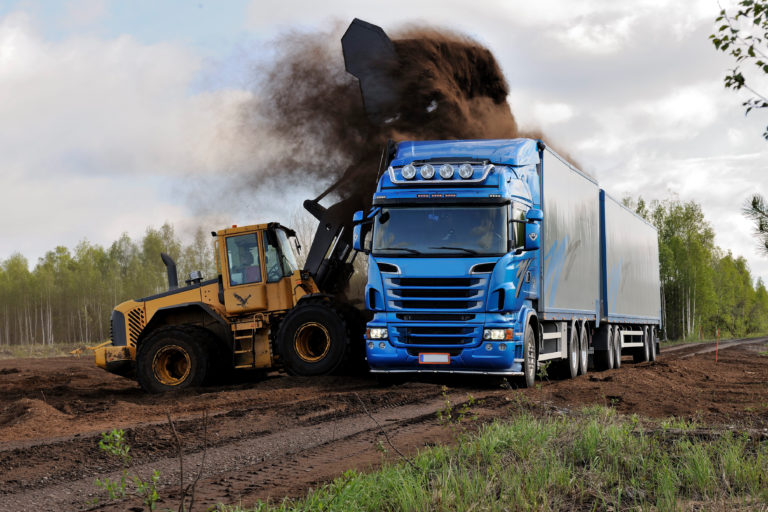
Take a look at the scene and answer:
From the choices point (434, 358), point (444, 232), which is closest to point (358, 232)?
point (444, 232)

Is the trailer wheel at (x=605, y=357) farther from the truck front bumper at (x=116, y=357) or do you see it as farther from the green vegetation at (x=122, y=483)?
the green vegetation at (x=122, y=483)

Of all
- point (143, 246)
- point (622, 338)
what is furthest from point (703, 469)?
point (143, 246)

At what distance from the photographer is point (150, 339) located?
51.5 ft

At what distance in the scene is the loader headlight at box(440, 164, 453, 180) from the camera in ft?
42.8

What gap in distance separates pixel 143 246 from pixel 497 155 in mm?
71956

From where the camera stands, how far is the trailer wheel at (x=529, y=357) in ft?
42.4

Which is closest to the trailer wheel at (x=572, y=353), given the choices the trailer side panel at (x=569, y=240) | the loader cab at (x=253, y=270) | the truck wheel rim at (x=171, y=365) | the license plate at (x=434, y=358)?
the trailer side panel at (x=569, y=240)

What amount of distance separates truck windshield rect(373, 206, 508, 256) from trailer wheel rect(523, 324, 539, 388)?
1494 millimetres

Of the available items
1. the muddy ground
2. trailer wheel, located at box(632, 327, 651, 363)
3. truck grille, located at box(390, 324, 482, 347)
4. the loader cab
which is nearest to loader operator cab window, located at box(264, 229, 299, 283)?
the loader cab

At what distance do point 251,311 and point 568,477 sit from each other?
10.8 m

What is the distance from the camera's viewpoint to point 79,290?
7775cm

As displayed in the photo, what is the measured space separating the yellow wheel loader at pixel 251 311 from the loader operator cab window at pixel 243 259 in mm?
19

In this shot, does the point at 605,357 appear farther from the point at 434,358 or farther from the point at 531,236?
the point at 434,358

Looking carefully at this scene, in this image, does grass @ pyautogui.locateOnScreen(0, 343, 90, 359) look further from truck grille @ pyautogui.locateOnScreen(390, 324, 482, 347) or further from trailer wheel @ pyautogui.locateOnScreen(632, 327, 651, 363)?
truck grille @ pyautogui.locateOnScreen(390, 324, 482, 347)
